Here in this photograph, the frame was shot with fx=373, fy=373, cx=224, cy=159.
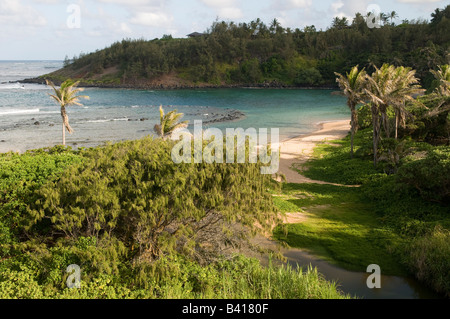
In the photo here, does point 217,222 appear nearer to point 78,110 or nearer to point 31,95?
point 78,110

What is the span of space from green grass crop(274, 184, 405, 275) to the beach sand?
442 cm

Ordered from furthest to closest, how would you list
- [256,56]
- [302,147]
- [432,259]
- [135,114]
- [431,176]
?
[256,56] → [135,114] → [302,147] → [431,176] → [432,259]

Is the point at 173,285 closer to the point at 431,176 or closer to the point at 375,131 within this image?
the point at 431,176

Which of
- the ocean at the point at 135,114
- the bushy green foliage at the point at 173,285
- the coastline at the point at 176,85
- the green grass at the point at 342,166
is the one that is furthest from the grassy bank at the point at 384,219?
the coastline at the point at 176,85

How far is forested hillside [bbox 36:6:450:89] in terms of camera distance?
110 metres

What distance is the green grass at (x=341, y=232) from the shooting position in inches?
519

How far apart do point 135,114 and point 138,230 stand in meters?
53.9

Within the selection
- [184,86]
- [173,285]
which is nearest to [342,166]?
[173,285]

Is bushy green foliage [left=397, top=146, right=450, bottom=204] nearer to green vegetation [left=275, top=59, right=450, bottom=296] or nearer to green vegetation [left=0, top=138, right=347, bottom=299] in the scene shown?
green vegetation [left=275, top=59, right=450, bottom=296]

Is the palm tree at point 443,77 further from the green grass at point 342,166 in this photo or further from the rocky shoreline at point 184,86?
the rocky shoreline at point 184,86

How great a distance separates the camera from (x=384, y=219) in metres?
16.4

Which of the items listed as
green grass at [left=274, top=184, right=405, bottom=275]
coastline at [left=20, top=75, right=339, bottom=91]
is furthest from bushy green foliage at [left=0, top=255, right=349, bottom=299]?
coastline at [left=20, top=75, right=339, bottom=91]
